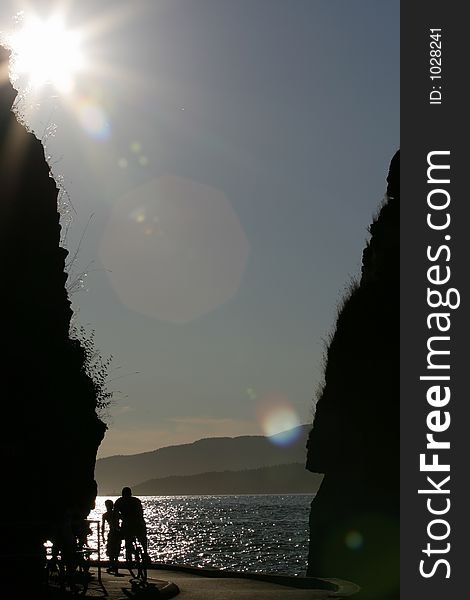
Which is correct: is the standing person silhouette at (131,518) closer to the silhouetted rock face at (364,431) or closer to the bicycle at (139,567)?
the bicycle at (139,567)

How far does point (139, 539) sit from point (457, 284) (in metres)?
7.81

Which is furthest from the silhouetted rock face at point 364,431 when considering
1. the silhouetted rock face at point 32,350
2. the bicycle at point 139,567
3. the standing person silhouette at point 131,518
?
the standing person silhouette at point 131,518

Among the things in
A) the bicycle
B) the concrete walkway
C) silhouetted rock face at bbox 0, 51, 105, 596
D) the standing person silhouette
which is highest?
silhouetted rock face at bbox 0, 51, 105, 596

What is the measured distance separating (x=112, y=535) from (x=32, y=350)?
4.62m

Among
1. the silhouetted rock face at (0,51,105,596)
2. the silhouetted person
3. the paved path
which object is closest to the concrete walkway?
the paved path

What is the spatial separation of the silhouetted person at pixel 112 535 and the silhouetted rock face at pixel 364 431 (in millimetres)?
11639

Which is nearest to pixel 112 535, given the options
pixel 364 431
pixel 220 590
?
pixel 220 590

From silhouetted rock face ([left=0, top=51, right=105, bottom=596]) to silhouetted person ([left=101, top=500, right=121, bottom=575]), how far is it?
1.26 m

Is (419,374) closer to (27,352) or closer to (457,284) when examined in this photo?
(457,284)

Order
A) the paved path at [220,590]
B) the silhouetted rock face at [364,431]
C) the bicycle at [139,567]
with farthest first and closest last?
the silhouetted rock face at [364,431], the bicycle at [139,567], the paved path at [220,590]

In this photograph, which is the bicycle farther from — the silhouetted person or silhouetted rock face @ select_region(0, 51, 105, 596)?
silhouetted rock face @ select_region(0, 51, 105, 596)

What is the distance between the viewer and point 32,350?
20.9 metres

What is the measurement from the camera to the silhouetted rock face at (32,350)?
750 inches

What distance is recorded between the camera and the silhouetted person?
18.1 metres
